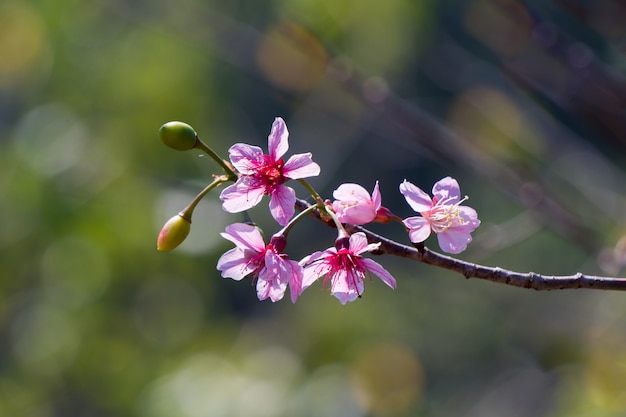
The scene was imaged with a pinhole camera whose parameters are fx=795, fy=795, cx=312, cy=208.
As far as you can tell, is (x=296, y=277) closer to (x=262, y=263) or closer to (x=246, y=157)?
(x=262, y=263)

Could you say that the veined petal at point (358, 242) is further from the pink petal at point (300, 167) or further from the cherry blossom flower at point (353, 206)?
the pink petal at point (300, 167)

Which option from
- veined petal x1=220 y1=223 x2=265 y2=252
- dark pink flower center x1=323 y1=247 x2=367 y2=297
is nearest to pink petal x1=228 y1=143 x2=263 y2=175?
veined petal x1=220 y1=223 x2=265 y2=252

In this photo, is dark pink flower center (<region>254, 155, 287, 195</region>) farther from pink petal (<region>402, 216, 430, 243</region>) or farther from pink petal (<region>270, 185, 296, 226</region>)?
pink petal (<region>402, 216, 430, 243</region>)

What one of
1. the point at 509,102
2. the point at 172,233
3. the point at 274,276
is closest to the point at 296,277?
the point at 274,276

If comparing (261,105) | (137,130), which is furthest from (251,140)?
(137,130)

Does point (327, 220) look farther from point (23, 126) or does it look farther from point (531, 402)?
point (531, 402)

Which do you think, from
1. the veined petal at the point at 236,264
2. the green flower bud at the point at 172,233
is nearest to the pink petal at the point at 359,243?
the veined petal at the point at 236,264
